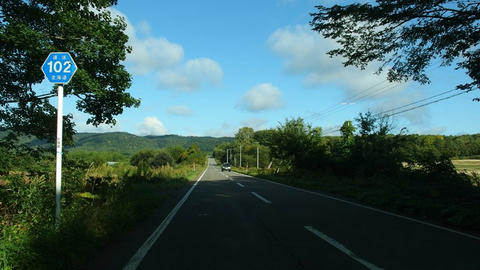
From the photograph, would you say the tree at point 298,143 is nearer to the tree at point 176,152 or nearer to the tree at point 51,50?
the tree at point 51,50

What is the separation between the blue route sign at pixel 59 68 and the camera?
6.26 metres

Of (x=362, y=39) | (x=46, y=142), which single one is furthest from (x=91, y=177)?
(x=362, y=39)

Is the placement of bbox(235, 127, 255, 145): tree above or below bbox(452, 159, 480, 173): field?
above

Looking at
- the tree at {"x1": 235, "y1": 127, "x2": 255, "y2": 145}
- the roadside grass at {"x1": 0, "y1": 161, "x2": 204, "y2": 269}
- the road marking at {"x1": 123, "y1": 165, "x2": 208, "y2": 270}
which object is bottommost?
the road marking at {"x1": 123, "y1": 165, "x2": 208, "y2": 270}

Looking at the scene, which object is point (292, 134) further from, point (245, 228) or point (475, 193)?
point (245, 228)

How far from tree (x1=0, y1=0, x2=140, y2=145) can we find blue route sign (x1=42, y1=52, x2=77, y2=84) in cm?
193

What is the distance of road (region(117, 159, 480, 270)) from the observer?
5.20 meters

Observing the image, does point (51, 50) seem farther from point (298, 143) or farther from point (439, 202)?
point (298, 143)

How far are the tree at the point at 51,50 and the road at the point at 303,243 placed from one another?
4063mm

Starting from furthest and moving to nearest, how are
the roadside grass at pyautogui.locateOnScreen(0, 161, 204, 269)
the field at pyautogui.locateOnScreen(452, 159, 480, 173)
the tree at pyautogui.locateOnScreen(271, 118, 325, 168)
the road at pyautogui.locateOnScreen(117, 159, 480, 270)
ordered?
A: the tree at pyautogui.locateOnScreen(271, 118, 325, 168)
the field at pyautogui.locateOnScreen(452, 159, 480, 173)
the road at pyautogui.locateOnScreen(117, 159, 480, 270)
the roadside grass at pyautogui.locateOnScreen(0, 161, 204, 269)

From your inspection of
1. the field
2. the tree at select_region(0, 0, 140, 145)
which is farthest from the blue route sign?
the field

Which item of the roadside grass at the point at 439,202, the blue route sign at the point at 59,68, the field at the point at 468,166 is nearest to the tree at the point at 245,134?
the field at the point at 468,166

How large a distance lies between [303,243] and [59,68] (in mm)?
5568

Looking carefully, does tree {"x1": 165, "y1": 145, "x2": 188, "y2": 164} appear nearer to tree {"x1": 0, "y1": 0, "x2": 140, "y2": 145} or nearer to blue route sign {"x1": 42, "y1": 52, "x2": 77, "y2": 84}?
tree {"x1": 0, "y1": 0, "x2": 140, "y2": 145}
